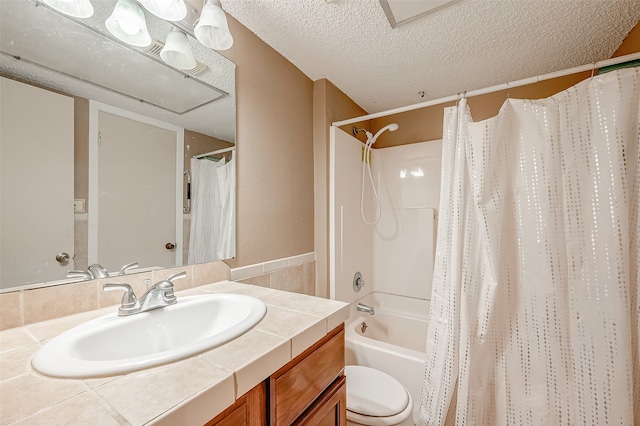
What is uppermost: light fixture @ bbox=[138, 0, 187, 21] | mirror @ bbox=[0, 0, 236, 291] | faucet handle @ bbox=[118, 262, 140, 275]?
light fixture @ bbox=[138, 0, 187, 21]

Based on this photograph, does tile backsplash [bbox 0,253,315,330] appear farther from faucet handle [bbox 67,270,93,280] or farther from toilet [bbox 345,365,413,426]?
toilet [bbox 345,365,413,426]

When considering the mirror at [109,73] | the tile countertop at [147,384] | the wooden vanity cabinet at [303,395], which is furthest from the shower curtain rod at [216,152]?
the wooden vanity cabinet at [303,395]

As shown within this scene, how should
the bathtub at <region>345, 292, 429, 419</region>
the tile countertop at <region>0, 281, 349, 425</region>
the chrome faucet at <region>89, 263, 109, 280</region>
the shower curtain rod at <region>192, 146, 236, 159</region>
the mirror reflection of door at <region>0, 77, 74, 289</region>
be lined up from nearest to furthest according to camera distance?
the tile countertop at <region>0, 281, 349, 425</region>, the mirror reflection of door at <region>0, 77, 74, 289</region>, the chrome faucet at <region>89, 263, 109, 280</region>, the shower curtain rod at <region>192, 146, 236, 159</region>, the bathtub at <region>345, 292, 429, 419</region>

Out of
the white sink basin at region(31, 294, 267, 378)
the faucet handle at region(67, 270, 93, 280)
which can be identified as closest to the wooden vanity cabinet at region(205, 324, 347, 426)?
the white sink basin at region(31, 294, 267, 378)

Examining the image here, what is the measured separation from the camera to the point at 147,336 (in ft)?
2.41

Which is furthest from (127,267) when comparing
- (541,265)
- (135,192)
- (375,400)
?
(541,265)

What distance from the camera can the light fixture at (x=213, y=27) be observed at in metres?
0.97

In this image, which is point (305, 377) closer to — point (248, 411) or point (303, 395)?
point (303, 395)

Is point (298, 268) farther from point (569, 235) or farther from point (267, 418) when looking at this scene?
point (569, 235)

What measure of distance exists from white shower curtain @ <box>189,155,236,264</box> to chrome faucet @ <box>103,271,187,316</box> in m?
0.25

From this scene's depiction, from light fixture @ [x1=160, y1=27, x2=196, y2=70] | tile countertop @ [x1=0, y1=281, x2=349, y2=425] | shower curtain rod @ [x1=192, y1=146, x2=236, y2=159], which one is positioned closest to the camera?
tile countertop @ [x1=0, y1=281, x2=349, y2=425]

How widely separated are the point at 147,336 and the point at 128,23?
999mm

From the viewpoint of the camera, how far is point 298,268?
1.63 m

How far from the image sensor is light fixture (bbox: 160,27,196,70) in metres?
0.99
